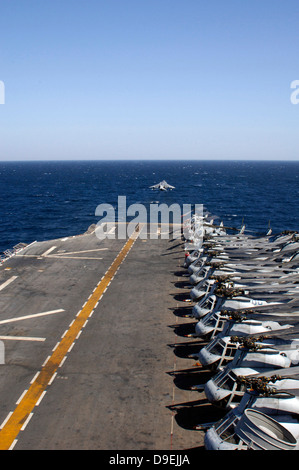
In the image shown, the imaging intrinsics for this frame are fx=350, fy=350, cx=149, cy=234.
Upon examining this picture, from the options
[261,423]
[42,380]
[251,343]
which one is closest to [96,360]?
[42,380]

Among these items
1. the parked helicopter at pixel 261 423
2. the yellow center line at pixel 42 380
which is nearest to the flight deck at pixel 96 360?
the yellow center line at pixel 42 380

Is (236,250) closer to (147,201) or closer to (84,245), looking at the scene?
(84,245)

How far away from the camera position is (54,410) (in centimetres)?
2152

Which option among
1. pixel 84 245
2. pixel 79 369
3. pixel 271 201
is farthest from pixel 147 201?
pixel 79 369

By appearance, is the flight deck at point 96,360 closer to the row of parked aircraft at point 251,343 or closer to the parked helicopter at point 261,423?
the row of parked aircraft at point 251,343

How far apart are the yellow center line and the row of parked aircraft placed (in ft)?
33.5

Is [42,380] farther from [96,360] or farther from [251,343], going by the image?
[251,343]

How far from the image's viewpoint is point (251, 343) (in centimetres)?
2089

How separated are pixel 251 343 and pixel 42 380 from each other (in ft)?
47.3

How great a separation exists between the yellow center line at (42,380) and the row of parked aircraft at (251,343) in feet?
33.5

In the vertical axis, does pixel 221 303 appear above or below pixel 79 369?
above

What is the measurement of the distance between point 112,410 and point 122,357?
5675 mm

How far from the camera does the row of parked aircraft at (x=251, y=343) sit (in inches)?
649

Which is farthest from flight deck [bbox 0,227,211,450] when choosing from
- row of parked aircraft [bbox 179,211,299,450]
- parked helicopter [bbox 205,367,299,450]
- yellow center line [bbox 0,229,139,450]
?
parked helicopter [bbox 205,367,299,450]
